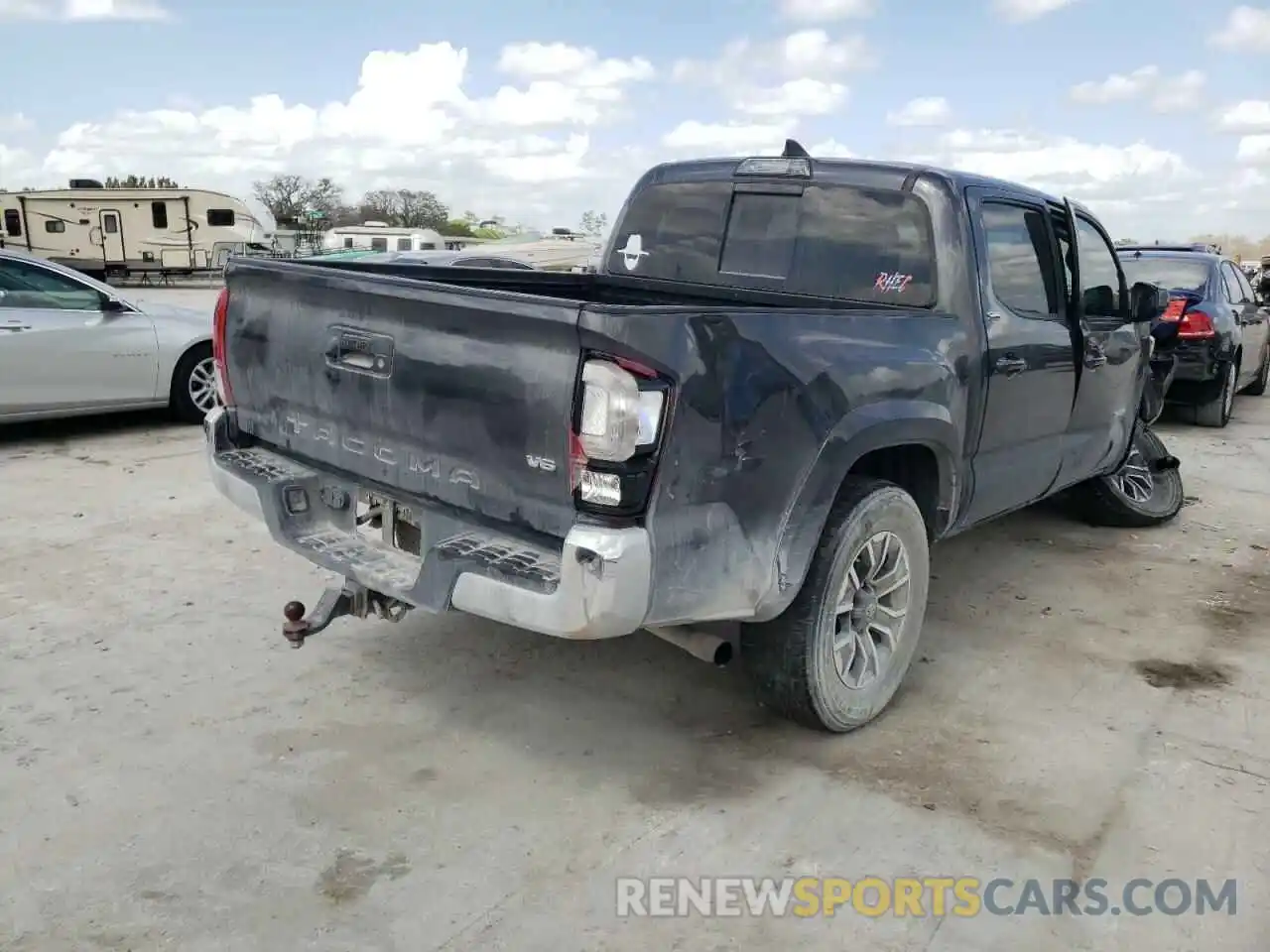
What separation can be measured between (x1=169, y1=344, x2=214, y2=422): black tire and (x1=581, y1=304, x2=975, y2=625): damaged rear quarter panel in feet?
22.1

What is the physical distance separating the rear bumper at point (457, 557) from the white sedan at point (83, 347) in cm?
467

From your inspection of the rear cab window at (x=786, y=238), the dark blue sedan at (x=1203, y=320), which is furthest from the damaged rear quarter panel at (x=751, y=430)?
the dark blue sedan at (x=1203, y=320)

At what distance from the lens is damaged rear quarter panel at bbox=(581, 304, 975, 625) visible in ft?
8.86

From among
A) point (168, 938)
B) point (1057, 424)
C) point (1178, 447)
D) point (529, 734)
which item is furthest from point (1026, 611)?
point (1178, 447)

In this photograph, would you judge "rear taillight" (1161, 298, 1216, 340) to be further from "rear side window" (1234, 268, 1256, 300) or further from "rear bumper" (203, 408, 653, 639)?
"rear bumper" (203, 408, 653, 639)

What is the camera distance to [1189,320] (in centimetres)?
952

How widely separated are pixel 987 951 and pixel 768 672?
1.07m

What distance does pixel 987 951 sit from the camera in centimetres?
255

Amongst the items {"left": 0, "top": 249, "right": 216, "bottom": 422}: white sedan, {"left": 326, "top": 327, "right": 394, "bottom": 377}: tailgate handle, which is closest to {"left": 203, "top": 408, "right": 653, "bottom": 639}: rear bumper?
{"left": 326, "top": 327, "right": 394, "bottom": 377}: tailgate handle

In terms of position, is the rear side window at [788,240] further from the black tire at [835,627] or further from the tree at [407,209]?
the tree at [407,209]

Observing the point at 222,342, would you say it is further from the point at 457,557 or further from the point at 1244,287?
the point at 1244,287

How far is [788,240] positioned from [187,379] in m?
6.11

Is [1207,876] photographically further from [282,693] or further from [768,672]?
[282,693]

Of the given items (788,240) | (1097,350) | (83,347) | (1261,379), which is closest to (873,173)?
(788,240)
